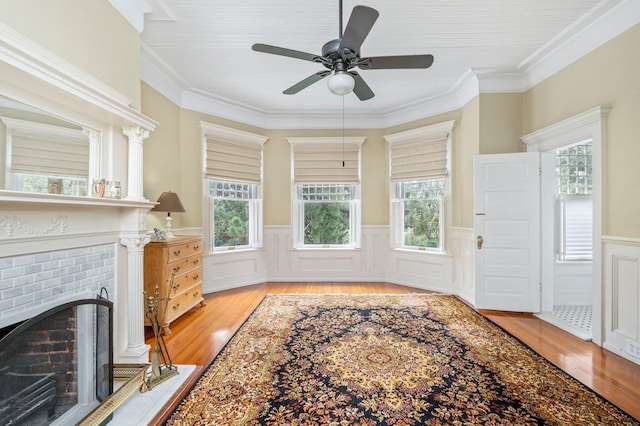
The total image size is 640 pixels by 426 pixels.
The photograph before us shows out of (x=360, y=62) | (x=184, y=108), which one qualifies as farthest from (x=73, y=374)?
(x=184, y=108)

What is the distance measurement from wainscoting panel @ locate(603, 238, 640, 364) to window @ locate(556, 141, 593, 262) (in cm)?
134

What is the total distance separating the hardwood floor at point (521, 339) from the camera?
2.06 m

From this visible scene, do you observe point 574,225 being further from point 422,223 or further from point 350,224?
point 350,224

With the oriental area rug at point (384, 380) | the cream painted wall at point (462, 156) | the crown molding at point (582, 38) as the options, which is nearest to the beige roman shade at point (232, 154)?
the oriental area rug at point (384, 380)

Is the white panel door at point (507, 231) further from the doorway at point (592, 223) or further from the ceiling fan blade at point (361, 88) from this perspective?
the ceiling fan blade at point (361, 88)

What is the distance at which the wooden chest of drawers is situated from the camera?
302 cm

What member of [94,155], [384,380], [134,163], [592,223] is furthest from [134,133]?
[592,223]

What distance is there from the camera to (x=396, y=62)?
221cm

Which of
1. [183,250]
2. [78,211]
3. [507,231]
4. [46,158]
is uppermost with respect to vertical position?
[46,158]

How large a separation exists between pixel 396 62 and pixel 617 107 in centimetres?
216

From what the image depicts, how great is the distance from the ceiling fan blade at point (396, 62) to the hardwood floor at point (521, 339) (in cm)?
262

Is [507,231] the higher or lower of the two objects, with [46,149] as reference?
lower

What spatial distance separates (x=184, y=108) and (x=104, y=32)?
2278 millimetres

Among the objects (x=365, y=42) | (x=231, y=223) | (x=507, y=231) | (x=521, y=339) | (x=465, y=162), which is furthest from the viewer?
(x=231, y=223)
